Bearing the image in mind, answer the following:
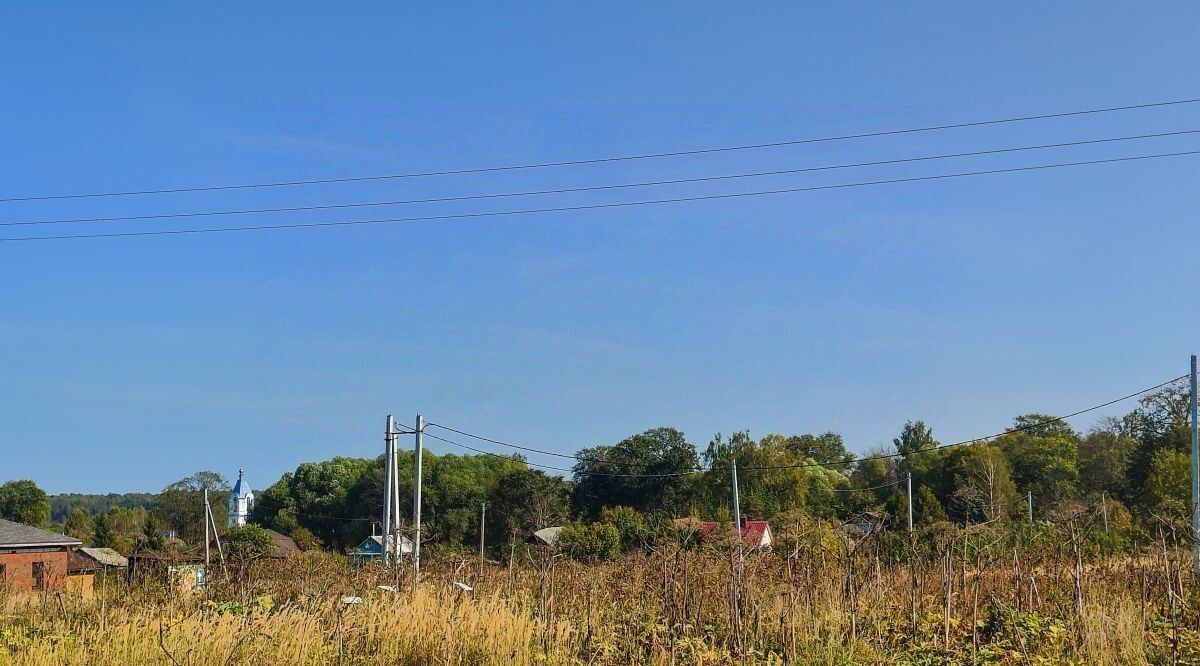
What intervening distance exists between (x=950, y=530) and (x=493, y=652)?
17.7 feet

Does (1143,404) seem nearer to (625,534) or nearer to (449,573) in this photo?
(625,534)

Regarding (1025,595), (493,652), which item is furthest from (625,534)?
(493,652)

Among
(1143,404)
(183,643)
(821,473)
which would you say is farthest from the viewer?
(821,473)

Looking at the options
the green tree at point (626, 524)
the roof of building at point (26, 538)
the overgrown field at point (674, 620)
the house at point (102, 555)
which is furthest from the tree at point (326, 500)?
the overgrown field at point (674, 620)

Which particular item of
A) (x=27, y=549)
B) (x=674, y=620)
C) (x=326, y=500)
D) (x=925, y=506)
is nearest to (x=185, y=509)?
(x=326, y=500)

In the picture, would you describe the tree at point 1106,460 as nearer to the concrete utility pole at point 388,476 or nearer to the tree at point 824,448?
the tree at point 824,448

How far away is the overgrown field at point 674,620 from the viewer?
9.88 meters

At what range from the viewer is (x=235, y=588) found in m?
14.5

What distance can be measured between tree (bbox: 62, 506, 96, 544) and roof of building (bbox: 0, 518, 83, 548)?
63.3 ft

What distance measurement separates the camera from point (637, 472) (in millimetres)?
55812

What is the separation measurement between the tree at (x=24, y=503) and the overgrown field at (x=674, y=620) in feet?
201

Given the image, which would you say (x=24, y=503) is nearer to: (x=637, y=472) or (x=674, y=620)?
(x=637, y=472)

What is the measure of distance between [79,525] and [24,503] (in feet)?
12.1

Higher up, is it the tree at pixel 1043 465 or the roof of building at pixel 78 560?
the tree at pixel 1043 465
